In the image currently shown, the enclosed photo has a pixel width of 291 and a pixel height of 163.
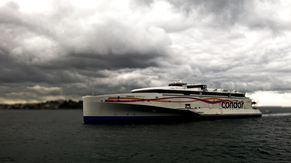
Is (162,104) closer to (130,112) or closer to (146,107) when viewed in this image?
(146,107)

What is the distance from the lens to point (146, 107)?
3747 cm

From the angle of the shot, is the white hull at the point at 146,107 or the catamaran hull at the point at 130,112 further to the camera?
the catamaran hull at the point at 130,112

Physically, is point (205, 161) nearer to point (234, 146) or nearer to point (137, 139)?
point (234, 146)

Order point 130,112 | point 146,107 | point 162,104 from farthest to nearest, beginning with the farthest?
1. point 162,104
2. point 146,107
3. point 130,112

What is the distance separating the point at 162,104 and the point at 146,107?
10.2 feet

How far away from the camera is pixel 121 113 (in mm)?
36844

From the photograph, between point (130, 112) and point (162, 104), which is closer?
point (130, 112)

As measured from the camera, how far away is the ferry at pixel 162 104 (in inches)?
1422

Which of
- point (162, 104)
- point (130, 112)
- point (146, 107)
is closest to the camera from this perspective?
point (130, 112)

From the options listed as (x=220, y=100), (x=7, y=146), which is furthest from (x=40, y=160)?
(x=220, y=100)

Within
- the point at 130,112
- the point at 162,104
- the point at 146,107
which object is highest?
the point at 162,104

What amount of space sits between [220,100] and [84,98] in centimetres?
3101

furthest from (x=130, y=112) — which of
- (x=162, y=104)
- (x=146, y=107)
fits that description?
(x=162, y=104)

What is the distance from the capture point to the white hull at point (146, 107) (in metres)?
35.9
